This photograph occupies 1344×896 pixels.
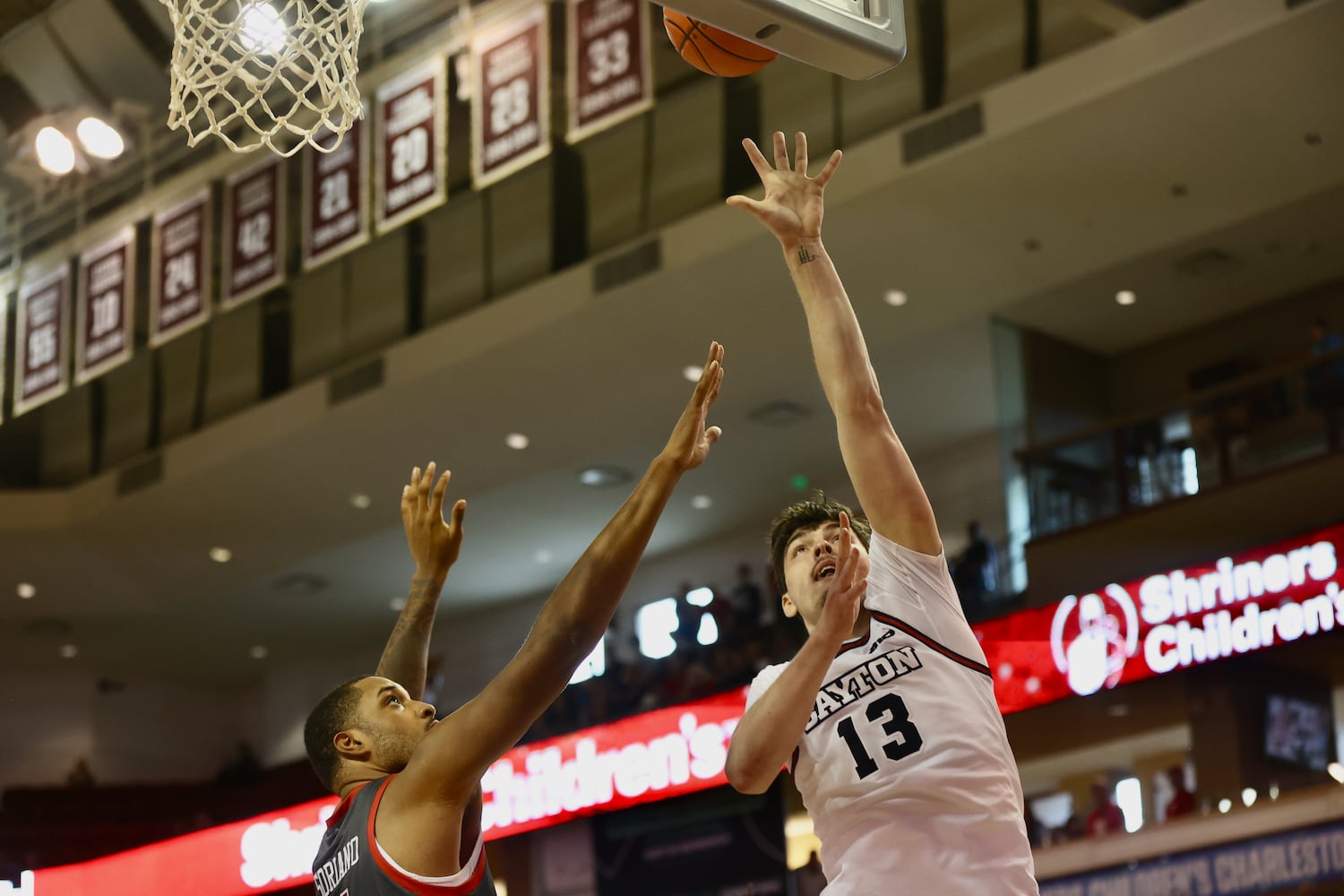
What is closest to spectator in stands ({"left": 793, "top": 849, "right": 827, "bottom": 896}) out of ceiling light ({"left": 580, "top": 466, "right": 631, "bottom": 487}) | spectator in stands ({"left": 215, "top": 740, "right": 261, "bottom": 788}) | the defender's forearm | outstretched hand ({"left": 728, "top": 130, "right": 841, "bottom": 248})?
ceiling light ({"left": 580, "top": 466, "right": 631, "bottom": 487})

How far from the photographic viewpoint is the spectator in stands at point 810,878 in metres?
12.3

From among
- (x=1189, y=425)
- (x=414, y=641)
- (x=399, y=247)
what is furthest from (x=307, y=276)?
(x=414, y=641)

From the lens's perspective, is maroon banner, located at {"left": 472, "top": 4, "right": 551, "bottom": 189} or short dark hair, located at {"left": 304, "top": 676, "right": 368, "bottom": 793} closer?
short dark hair, located at {"left": 304, "top": 676, "right": 368, "bottom": 793}

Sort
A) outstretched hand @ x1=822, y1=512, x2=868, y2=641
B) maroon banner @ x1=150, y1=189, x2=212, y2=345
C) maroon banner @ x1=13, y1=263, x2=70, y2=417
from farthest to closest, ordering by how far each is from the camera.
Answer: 1. maroon banner @ x1=13, y1=263, x2=70, y2=417
2. maroon banner @ x1=150, y1=189, x2=212, y2=345
3. outstretched hand @ x1=822, y1=512, x2=868, y2=641

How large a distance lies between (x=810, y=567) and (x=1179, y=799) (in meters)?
8.98

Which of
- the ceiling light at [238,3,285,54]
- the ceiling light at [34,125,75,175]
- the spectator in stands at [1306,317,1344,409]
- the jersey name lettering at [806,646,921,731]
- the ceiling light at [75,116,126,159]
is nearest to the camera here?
the jersey name lettering at [806,646,921,731]

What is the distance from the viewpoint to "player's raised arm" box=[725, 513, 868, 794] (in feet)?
9.85

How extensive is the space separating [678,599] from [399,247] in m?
4.38

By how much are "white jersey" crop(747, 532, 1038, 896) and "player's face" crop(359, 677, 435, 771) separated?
28.4 inches

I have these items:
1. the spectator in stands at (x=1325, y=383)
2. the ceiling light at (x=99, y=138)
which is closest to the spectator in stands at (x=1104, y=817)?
the spectator in stands at (x=1325, y=383)

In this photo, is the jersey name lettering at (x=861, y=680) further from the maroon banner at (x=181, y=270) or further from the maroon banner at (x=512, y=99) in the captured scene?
the maroon banner at (x=181, y=270)

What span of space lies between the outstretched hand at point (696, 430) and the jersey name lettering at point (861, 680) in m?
0.54

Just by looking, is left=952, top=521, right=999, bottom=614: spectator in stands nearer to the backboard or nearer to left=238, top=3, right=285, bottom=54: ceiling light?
left=238, top=3, right=285, bottom=54: ceiling light

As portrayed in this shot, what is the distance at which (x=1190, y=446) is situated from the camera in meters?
12.7
